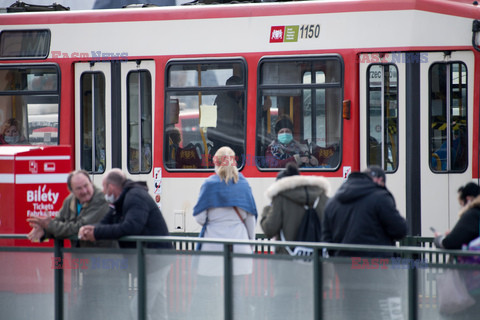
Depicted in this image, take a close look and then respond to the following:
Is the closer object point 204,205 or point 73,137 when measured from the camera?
point 204,205

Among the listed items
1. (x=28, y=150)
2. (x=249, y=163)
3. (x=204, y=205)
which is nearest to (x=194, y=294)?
(x=204, y=205)

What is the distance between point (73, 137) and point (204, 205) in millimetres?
4091

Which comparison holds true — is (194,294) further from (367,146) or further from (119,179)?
(367,146)

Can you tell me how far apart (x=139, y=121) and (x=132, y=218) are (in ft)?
13.0

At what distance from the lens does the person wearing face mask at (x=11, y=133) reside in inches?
405

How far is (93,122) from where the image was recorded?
10.1m

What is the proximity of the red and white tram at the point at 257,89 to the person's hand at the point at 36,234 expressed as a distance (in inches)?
Result: 138

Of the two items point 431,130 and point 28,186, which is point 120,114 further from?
point 431,130

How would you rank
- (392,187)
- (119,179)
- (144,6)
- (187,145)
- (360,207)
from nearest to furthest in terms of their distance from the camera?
1. (360,207)
2. (119,179)
3. (392,187)
4. (187,145)
5. (144,6)

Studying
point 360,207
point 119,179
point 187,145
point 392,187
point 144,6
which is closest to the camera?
point 360,207

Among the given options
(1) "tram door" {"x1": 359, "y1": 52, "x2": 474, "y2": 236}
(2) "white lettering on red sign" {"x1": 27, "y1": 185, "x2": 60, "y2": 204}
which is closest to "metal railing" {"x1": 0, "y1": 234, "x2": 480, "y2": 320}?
(2) "white lettering on red sign" {"x1": 27, "y1": 185, "x2": 60, "y2": 204}

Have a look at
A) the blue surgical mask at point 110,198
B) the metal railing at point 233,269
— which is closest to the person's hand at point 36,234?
the metal railing at point 233,269

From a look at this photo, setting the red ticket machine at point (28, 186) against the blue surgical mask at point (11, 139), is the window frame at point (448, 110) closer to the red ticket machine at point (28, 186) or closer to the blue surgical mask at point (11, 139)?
the red ticket machine at point (28, 186)

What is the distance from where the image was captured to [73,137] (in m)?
10.1
